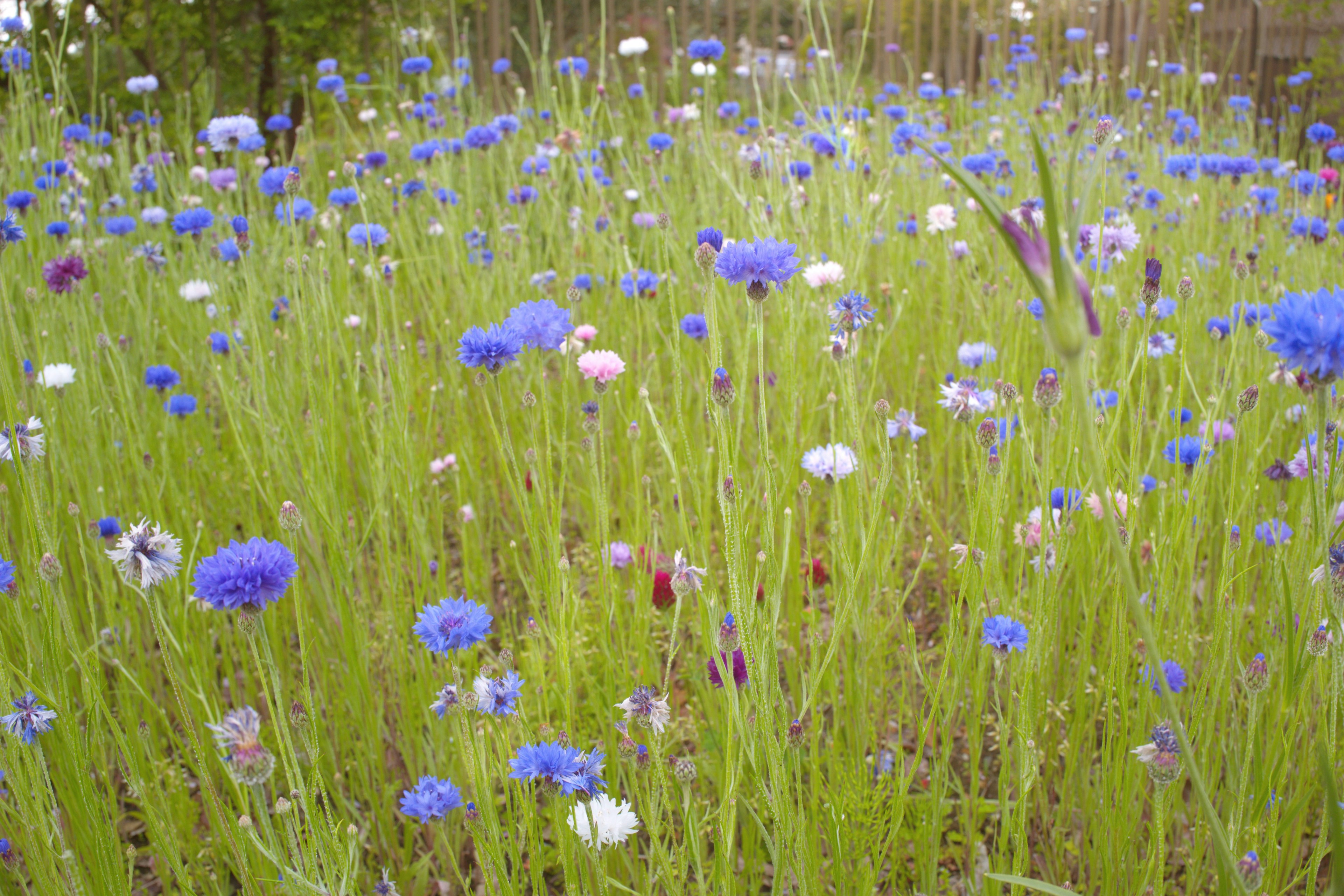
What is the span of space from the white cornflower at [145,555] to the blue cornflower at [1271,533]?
1.22 meters

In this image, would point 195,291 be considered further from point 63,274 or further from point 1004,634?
point 1004,634

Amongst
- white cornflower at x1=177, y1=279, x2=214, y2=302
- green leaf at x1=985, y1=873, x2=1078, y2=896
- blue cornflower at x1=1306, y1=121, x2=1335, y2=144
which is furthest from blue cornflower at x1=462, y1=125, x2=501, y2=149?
blue cornflower at x1=1306, y1=121, x2=1335, y2=144

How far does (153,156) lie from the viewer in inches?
106

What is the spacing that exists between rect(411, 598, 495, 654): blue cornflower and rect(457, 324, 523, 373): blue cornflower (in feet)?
0.90

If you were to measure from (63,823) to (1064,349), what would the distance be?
5.06ft

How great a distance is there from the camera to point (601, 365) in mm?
1324

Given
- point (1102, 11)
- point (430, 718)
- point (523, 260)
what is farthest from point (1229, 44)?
point (430, 718)

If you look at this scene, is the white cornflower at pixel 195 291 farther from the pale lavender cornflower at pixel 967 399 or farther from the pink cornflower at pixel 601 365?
the pale lavender cornflower at pixel 967 399

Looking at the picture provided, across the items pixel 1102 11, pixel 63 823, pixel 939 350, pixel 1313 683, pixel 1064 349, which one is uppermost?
pixel 1102 11

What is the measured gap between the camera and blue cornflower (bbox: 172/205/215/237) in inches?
80.4

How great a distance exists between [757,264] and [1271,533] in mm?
865

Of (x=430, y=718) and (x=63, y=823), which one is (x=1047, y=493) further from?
(x=63, y=823)

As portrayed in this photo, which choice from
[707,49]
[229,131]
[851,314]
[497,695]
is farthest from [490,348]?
[707,49]

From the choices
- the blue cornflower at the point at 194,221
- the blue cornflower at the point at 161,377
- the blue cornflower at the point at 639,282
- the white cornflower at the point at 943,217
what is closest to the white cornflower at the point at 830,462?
the blue cornflower at the point at 639,282
